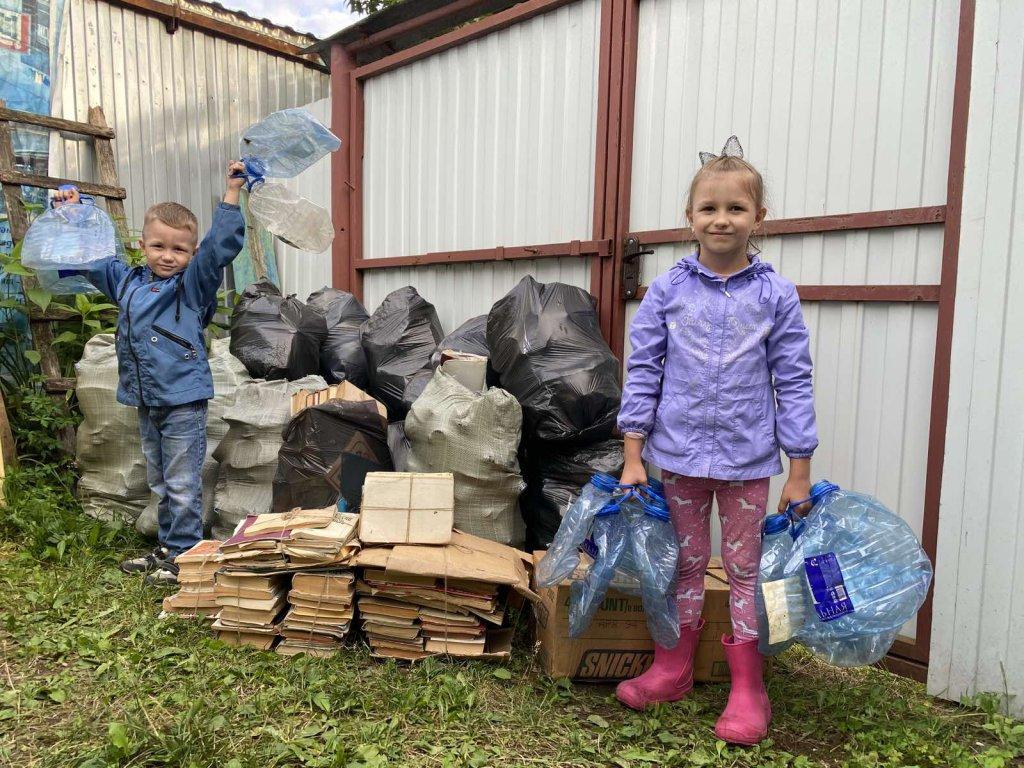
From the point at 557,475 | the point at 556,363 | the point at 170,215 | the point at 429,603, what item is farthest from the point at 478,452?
the point at 170,215

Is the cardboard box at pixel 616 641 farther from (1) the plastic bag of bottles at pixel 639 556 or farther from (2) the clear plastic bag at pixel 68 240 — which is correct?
(2) the clear plastic bag at pixel 68 240

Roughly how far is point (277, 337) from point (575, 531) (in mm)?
2503

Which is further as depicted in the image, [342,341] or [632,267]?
[342,341]

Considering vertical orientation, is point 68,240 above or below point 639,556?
above

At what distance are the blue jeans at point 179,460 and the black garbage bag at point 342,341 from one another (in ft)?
3.28

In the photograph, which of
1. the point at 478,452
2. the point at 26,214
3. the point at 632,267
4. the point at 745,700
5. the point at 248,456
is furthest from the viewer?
the point at 26,214

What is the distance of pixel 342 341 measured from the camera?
4.35 m

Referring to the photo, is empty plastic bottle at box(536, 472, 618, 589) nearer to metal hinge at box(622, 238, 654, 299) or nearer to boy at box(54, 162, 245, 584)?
metal hinge at box(622, 238, 654, 299)

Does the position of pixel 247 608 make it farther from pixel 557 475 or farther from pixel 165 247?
pixel 165 247

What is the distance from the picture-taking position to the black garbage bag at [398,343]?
13.1 feet

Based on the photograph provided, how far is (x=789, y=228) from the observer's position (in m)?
2.88

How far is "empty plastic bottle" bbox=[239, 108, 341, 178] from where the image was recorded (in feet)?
9.91

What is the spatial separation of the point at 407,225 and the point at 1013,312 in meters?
3.53

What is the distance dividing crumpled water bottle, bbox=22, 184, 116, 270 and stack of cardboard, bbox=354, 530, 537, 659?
1850 millimetres
